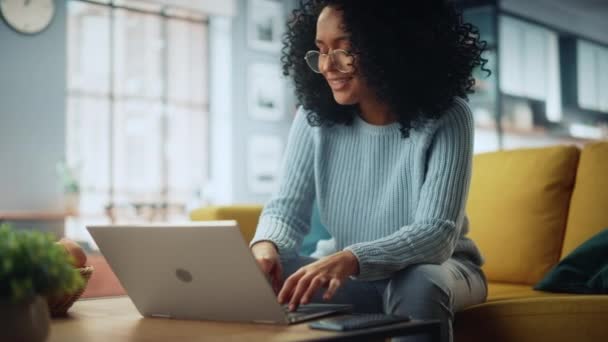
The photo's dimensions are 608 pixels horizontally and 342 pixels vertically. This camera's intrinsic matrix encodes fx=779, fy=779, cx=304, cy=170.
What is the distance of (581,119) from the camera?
7.04 meters

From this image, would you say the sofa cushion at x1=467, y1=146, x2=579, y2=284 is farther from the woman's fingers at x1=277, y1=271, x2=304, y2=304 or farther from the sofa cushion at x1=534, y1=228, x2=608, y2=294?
the woman's fingers at x1=277, y1=271, x2=304, y2=304

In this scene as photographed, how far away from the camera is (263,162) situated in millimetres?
6250

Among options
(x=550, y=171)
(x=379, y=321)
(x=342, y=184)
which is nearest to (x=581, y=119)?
(x=550, y=171)

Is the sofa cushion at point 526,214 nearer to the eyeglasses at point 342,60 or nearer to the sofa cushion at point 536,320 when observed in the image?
the sofa cushion at point 536,320

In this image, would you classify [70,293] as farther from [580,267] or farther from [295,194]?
[580,267]

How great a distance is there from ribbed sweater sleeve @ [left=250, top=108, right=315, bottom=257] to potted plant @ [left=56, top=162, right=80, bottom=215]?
344 centimetres

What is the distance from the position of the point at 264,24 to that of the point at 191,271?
17.5 ft

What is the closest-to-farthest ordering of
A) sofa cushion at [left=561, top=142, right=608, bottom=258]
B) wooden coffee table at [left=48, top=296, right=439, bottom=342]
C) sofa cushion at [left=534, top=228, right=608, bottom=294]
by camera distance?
wooden coffee table at [left=48, top=296, right=439, bottom=342], sofa cushion at [left=534, top=228, right=608, bottom=294], sofa cushion at [left=561, top=142, right=608, bottom=258]

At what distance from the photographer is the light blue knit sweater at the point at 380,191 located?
1.46 m

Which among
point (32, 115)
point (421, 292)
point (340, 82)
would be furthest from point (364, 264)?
point (32, 115)

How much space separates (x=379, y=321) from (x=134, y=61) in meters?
4.98

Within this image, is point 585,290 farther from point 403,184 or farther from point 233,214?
point 233,214

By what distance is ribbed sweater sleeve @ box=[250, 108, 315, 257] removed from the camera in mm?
1697

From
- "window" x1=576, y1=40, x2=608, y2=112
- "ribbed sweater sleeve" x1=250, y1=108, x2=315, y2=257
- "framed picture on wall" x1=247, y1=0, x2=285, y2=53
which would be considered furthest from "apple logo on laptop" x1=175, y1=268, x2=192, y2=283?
"window" x1=576, y1=40, x2=608, y2=112
